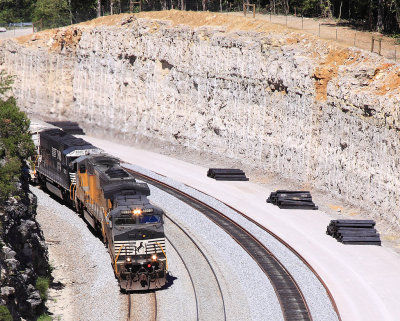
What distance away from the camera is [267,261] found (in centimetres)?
3416

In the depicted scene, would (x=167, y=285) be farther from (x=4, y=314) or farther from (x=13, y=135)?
(x=13, y=135)

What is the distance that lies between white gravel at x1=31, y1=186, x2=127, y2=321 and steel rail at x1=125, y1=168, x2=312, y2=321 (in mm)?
7164

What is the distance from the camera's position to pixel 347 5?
63250 millimetres

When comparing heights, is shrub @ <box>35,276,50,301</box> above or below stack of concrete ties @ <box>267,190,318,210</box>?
above

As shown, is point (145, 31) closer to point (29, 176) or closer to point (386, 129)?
point (29, 176)

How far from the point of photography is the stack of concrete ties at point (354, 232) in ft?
124

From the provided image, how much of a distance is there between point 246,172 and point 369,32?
15.9 metres

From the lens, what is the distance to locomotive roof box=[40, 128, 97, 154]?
4082 centimetres

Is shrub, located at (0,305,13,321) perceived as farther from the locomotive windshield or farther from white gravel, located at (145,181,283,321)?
white gravel, located at (145,181,283,321)

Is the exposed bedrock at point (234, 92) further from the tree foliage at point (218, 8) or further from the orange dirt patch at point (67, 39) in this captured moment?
the tree foliage at point (218, 8)

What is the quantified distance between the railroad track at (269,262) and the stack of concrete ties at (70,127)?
845 inches

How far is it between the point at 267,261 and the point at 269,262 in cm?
16

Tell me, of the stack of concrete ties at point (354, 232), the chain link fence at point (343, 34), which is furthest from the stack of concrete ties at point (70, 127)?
the stack of concrete ties at point (354, 232)

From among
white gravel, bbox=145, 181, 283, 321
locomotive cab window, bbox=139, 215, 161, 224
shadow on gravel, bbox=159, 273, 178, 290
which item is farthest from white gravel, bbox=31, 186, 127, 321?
white gravel, bbox=145, 181, 283, 321
